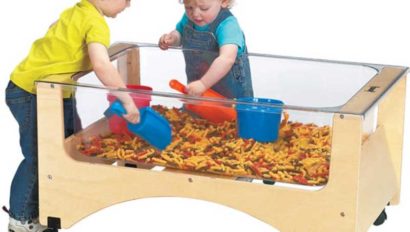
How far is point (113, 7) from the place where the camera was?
3.53m

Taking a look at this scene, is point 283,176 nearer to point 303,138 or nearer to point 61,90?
point 303,138

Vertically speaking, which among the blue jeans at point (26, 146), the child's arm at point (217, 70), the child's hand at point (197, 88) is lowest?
the blue jeans at point (26, 146)

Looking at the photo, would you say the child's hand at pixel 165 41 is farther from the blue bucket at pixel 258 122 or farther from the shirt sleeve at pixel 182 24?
the blue bucket at pixel 258 122

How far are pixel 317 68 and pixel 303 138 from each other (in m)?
0.39

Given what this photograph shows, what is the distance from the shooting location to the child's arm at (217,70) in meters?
3.61

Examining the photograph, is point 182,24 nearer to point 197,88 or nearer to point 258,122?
point 197,88

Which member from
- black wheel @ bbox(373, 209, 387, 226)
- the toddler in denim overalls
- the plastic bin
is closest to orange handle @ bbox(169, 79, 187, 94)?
the toddler in denim overalls

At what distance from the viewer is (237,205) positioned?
3.37 m

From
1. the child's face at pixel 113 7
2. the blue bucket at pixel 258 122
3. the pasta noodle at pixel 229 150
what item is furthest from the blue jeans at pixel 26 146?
the blue bucket at pixel 258 122

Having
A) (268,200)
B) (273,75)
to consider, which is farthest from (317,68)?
(268,200)

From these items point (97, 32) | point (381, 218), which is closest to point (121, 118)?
point (97, 32)

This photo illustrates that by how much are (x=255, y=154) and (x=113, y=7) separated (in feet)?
1.99

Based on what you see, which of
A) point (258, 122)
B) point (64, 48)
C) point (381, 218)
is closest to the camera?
point (258, 122)

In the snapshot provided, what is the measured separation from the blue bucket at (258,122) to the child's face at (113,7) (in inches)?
18.6
